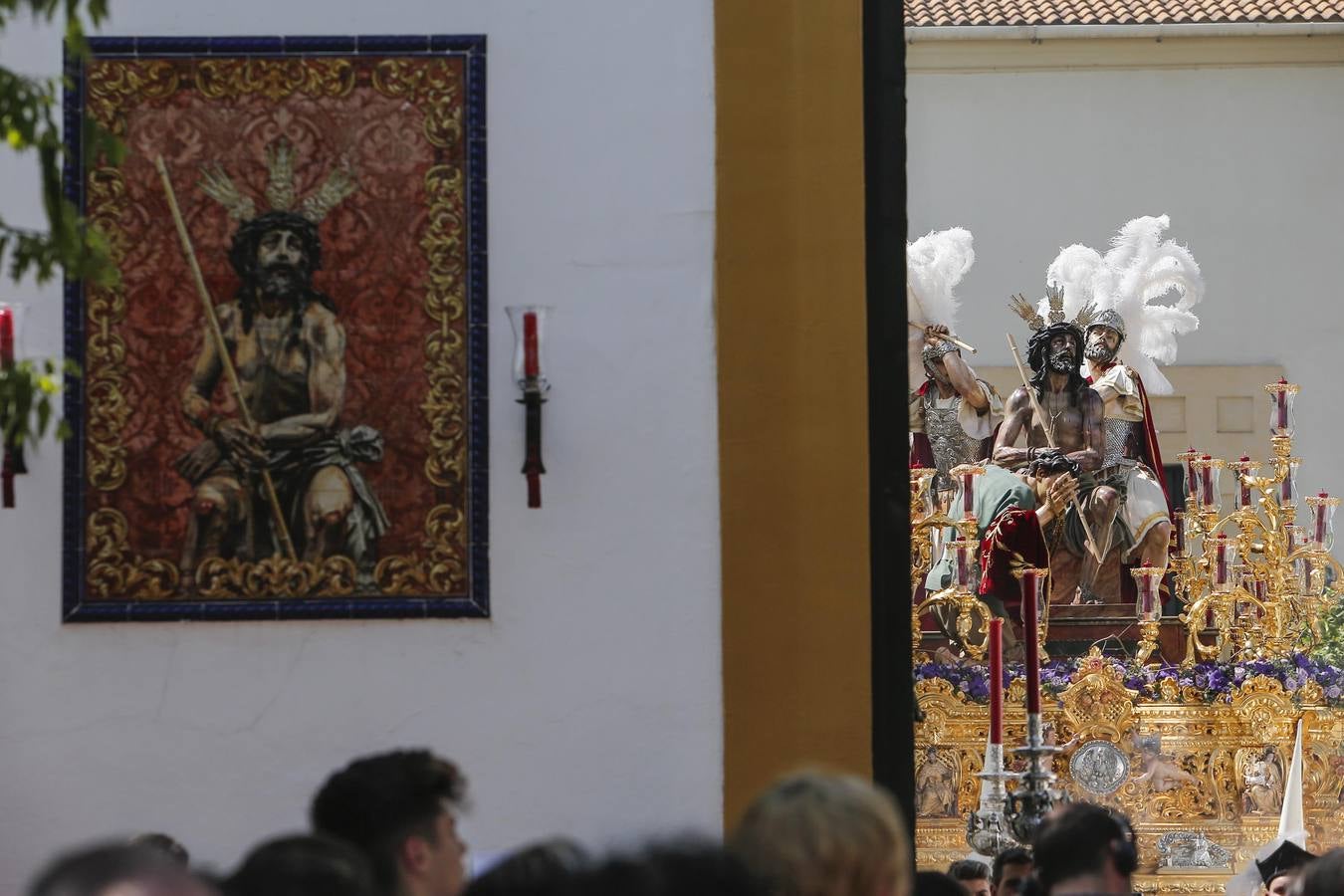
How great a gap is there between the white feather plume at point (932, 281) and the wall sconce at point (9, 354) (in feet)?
28.7

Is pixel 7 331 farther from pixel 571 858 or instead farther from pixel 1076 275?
pixel 1076 275

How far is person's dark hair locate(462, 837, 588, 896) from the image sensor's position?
343 centimetres

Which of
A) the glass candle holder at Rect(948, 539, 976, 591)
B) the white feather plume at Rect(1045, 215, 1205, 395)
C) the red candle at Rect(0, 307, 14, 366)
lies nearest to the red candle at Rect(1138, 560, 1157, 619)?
the glass candle holder at Rect(948, 539, 976, 591)

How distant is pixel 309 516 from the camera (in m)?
7.11

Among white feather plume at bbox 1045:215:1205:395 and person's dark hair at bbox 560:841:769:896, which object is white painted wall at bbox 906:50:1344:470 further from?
person's dark hair at bbox 560:841:769:896

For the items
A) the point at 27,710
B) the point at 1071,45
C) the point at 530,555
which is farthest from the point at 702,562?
the point at 1071,45

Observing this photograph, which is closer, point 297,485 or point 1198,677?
point 297,485

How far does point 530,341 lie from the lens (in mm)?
6988

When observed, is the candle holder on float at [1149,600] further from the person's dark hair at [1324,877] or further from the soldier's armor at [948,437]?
the person's dark hair at [1324,877]

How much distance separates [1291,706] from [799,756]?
5.41 metres

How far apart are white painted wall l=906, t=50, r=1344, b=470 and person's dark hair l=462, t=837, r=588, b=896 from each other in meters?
21.8

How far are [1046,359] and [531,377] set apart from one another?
30.8 ft

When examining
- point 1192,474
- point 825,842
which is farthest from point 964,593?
point 825,842

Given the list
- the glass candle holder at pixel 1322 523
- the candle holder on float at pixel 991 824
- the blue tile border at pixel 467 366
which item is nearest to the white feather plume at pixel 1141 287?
the glass candle holder at pixel 1322 523
